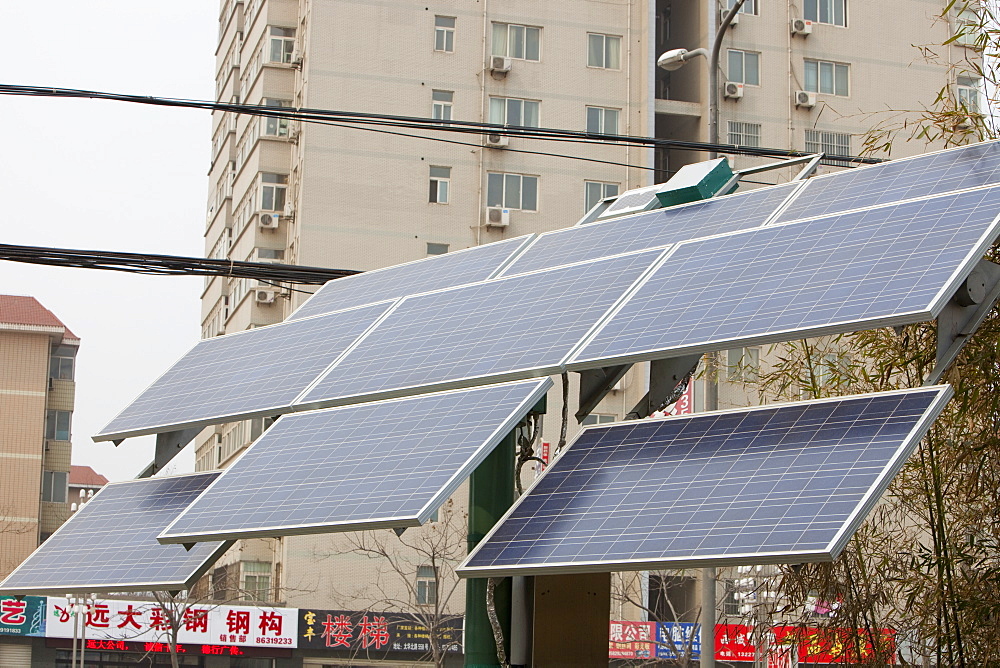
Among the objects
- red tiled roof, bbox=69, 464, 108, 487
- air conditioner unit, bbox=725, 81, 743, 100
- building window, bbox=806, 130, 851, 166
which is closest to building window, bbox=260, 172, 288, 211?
air conditioner unit, bbox=725, 81, 743, 100

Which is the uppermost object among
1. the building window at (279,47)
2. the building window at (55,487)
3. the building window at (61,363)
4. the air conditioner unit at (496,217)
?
the building window at (279,47)

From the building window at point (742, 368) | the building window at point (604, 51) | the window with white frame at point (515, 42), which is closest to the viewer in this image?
the building window at point (742, 368)

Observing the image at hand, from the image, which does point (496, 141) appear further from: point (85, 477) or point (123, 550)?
point (85, 477)

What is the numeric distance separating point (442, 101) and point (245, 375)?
3779 centimetres

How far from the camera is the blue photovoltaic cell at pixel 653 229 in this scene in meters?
10.0

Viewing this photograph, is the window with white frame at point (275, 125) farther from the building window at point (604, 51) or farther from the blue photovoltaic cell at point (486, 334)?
the blue photovoltaic cell at point (486, 334)

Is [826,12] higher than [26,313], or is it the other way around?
[826,12]

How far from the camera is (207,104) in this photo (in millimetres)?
13359

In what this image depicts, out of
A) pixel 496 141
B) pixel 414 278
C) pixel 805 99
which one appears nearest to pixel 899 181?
pixel 414 278

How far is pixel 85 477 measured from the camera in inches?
5354

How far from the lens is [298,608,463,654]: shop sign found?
43156 mm

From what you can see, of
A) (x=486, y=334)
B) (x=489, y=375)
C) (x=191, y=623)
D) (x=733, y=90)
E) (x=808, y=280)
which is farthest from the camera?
(x=733, y=90)

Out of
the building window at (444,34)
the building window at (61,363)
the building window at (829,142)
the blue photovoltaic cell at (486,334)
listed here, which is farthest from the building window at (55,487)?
the blue photovoltaic cell at (486,334)

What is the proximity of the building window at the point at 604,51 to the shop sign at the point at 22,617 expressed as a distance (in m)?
25.8
